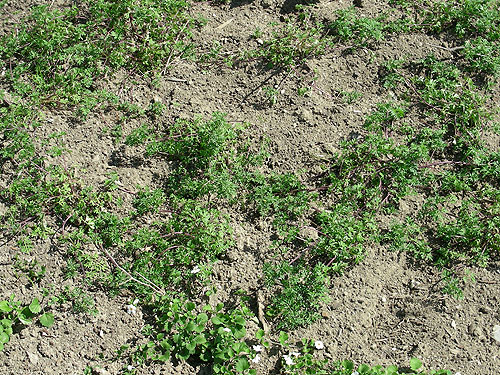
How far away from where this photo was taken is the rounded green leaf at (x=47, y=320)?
13.9 feet

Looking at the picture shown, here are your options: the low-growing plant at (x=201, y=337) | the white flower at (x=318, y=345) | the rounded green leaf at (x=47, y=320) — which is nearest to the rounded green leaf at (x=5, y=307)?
the rounded green leaf at (x=47, y=320)

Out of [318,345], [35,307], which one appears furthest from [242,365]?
[35,307]

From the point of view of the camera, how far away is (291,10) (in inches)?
242

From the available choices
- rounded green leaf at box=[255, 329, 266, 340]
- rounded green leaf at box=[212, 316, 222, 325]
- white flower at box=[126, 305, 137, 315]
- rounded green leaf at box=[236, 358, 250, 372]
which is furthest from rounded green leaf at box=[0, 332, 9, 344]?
rounded green leaf at box=[255, 329, 266, 340]

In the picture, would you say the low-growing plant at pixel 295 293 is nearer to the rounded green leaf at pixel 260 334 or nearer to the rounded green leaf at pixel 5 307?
the rounded green leaf at pixel 260 334

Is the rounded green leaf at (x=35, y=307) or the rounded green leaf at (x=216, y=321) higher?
the rounded green leaf at (x=216, y=321)

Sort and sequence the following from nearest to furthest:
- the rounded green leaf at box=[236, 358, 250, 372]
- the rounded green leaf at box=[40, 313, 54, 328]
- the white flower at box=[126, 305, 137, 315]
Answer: the rounded green leaf at box=[236, 358, 250, 372]
the rounded green leaf at box=[40, 313, 54, 328]
the white flower at box=[126, 305, 137, 315]

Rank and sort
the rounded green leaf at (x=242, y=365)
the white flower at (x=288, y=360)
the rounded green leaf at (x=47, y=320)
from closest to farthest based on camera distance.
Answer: the rounded green leaf at (x=242, y=365) < the white flower at (x=288, y=360) < the rounded green leaf at (x=47, y=320)

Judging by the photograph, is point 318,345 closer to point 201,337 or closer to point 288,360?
point 288,360

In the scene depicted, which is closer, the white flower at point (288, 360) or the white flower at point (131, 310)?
the white flower at point (288, 360)

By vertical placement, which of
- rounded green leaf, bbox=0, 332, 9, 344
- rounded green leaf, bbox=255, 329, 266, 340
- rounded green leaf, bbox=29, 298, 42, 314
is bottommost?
rounded green leaf, bbox=0, 332, 9, 344

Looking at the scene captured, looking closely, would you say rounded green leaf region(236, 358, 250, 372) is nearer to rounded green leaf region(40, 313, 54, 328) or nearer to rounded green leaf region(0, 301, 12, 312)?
rounded green leaf region(40, 313, 54, 328)

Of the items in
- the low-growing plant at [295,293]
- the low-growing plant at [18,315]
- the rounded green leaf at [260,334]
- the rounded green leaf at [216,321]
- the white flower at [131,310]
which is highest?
the low-growing plant at [295,293]

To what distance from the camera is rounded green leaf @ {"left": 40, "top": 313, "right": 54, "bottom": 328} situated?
4223 millimetres
